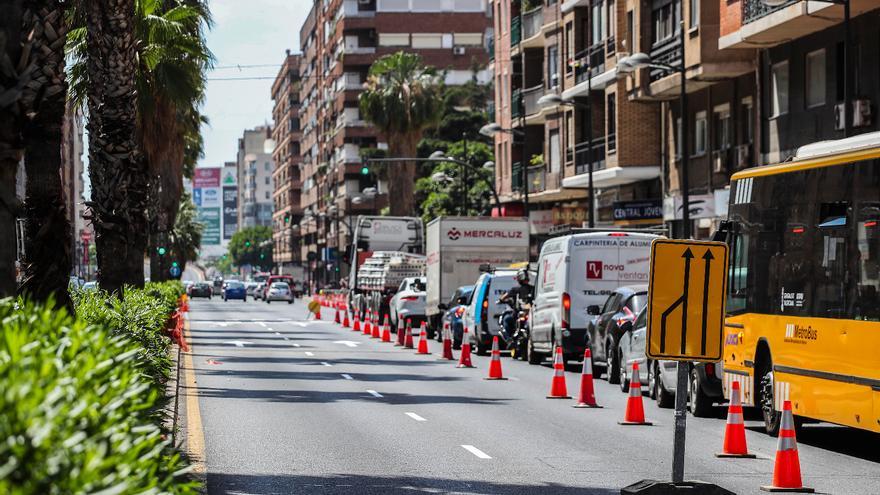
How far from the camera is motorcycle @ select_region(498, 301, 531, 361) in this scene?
110 ft

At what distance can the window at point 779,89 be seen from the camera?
124ft

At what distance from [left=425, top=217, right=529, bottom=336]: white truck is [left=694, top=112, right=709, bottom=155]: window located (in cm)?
541

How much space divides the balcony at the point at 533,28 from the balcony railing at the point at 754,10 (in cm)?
2492

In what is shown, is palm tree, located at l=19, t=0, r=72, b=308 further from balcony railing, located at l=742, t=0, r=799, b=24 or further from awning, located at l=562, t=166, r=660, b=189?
awning, located at l=562, t=166, r=660, b=189

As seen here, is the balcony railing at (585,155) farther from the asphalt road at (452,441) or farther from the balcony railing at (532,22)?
the asphalt road at (452,441)

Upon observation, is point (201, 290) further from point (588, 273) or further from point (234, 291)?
point (588, 273)

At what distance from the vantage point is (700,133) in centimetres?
4481

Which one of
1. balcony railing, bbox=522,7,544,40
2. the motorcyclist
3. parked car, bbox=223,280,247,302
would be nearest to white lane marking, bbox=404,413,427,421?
the motorcyclist

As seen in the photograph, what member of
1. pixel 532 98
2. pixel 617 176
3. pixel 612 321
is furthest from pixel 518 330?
pixel 532 98

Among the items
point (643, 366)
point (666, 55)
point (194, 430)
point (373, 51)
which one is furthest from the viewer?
point (373, 51)

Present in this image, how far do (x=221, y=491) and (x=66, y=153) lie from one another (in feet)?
473

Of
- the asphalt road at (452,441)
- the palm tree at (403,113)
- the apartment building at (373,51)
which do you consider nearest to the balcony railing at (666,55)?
the asphalt road at (452,441)

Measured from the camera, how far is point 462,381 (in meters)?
26.6

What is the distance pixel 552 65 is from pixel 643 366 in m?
38.7
